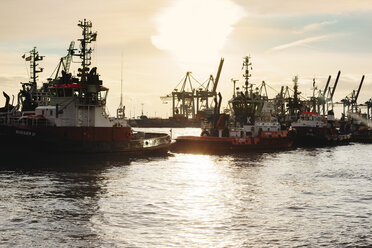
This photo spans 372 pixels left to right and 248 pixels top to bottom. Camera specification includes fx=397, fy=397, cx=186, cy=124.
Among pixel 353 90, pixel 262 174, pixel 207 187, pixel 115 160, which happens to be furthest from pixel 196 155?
pixel 353 90

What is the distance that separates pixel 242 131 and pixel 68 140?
97.9ft

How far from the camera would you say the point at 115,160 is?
4162cm

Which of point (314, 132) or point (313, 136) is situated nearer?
point (313, 136)

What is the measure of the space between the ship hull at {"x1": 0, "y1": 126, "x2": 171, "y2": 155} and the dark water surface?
144 inches

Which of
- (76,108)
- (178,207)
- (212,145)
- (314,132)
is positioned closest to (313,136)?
(314,132)

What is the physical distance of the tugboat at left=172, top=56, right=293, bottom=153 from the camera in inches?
2220

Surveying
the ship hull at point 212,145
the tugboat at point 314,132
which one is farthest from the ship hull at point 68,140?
the tugboat at point 314,132

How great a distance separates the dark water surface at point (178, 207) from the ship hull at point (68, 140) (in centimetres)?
365

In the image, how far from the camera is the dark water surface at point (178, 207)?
1557cm

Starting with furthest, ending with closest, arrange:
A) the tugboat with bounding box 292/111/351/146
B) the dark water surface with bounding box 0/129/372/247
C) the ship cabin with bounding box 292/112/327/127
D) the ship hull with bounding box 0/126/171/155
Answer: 1. the ship cabin with bounding box 292/112/327/127
2. the tugboat with bounding box 292/111/351/146
3. the ship hull with bounding box 0/126/171/155
4. the dark water surface with bounding box 0/129/372/247

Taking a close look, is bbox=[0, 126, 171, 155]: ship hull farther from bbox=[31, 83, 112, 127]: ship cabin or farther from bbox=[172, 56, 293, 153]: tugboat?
bbox=[172, 56, 293, 153]: tugboat

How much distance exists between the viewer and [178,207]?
21.0 m

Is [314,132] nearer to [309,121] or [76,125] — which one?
[309,121]

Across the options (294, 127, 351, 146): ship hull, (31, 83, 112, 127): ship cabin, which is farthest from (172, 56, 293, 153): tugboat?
(31, 83, 112, 127): ship cabin
